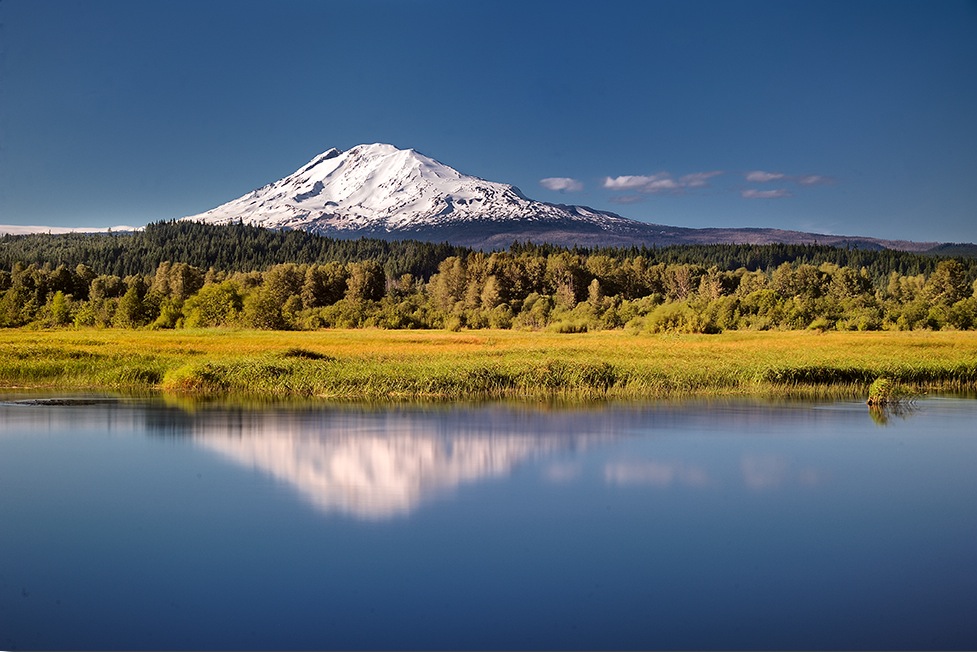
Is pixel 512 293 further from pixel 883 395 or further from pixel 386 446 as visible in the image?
pixel 386 446

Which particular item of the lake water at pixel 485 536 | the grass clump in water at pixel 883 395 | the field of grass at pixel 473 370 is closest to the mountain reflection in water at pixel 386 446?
the lake water at pixel 485 536

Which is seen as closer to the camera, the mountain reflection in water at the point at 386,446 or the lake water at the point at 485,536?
the lake water at the point at 485,536

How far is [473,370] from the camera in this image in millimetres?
27516

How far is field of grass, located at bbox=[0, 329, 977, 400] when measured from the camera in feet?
87.8

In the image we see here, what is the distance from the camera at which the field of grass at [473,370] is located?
26.8 meters

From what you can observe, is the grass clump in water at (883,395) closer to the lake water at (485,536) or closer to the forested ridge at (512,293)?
the lake water at (485,536)

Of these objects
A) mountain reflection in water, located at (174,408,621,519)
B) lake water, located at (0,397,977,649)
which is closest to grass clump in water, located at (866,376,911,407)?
lake water, located at (0,397,977,649)

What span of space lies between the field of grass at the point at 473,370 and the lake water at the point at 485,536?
20.6ft

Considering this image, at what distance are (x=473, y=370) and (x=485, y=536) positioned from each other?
15.9 metres

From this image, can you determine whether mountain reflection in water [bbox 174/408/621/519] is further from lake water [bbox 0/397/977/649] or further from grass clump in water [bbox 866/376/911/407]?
grass clump in water [bbox 866/376/911/407]

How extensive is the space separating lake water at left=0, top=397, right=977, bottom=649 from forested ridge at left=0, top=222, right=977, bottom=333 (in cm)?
3945

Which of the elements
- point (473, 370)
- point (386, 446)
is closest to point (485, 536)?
point (386, 446)

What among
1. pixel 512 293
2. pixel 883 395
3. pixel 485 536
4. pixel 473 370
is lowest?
pixel 485 536

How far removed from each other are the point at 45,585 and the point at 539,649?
5.14 meters
